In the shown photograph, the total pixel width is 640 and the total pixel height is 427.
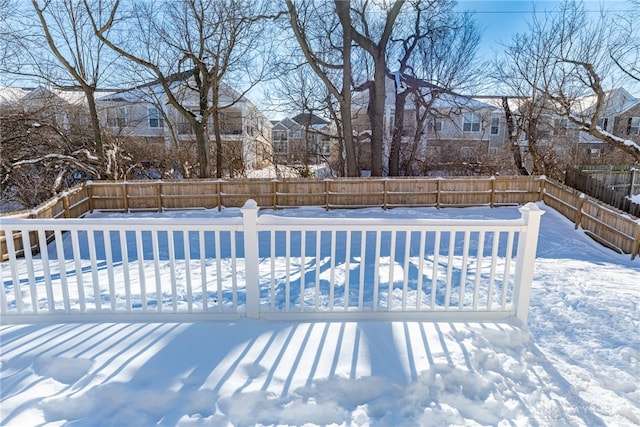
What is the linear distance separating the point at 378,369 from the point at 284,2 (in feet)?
40.1

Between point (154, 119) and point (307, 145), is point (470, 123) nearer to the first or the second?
point (307, 145)

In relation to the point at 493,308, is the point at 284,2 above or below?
above

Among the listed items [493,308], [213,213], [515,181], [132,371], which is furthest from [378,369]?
[515,181]

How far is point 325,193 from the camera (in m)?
10.4

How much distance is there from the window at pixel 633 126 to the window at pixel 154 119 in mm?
26307

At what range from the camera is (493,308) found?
291 cm

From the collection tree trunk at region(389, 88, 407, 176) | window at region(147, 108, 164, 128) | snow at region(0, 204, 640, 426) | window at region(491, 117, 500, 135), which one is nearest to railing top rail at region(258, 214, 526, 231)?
snow at region(0, 204, 640, 426)

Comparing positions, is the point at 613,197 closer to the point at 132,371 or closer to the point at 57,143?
the point at 132,371

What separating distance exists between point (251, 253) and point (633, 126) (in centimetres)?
2637

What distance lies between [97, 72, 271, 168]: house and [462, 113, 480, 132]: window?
10.4m

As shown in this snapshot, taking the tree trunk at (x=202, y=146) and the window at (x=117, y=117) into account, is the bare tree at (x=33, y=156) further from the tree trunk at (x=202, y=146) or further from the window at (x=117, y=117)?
the window at (x=117, y=117)

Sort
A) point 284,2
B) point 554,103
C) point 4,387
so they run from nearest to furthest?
1. point 4,387
2. point 284,2
3. point 554,103

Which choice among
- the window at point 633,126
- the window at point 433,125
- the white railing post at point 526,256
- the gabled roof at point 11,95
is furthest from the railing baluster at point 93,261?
the window at point 633,126

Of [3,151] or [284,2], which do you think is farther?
[284,2]
